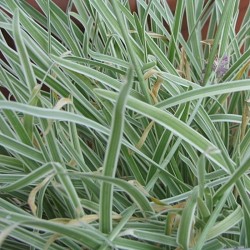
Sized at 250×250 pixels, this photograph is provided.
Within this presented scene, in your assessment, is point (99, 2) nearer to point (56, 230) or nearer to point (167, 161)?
point (167, 161)

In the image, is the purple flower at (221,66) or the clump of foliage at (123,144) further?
the purple flower at (221,66)

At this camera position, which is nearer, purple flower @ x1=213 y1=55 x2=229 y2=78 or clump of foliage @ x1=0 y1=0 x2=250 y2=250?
clump of foliage @ x1=0 y1=0 x2=250 y2=250

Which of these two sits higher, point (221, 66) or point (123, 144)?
point (221, 66)

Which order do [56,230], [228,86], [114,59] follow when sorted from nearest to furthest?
[56,230] < [228,86] < [114,59]

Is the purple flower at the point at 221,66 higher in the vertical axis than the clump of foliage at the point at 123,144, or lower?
higher

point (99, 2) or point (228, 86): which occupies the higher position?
point (99, 2)

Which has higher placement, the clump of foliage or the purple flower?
the purple flower

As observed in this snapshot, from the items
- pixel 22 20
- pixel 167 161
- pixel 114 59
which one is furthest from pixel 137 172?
pixel 22 20

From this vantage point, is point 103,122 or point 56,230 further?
point 103,122
